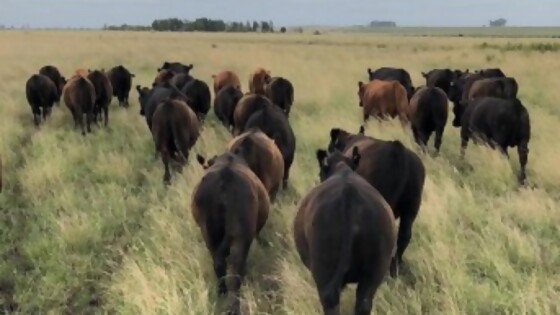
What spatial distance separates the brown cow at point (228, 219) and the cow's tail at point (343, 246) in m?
1.21

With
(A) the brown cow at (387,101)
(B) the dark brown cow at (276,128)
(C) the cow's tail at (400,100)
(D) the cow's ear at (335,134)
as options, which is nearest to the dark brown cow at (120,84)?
(A) the brown cow at (387,101)

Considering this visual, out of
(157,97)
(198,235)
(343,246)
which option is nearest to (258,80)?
(157,97)

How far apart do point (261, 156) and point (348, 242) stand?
3061 mm

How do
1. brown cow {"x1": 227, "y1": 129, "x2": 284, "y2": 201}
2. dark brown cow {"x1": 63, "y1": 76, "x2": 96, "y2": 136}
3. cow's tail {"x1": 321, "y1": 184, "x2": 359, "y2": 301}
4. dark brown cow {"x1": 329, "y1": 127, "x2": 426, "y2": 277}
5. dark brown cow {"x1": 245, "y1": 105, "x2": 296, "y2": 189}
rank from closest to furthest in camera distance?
Result: cow's tail {"x1": 321, "y1": 184, "x2": 359, "y2": 301} → dark brown cow {"x1": 329, "y1": 127, "x2": 426, "y2": 277} → brown cow {"x1": 227, "y1": 129, "x2": 284, "y2": 201} → dark brown cow {"x1": 245, "y1": 105, "x2": 296, "y2": 189} → dark brown cow {"x1": 63, "y1": 76, "x2": 96, "y2": 136}

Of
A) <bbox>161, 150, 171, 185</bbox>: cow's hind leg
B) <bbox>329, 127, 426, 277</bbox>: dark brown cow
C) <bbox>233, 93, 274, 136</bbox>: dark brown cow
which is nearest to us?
<bbox>329, 127, 426, 277</bbox>: dark brown cow

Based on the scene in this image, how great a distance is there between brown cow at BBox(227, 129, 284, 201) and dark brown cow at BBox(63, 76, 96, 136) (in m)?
7.34

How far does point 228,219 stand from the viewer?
5031mm

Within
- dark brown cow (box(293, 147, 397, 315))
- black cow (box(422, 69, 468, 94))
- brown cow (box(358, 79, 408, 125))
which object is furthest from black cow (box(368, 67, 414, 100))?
dark brown cow (box(293, 147, 397, 315))

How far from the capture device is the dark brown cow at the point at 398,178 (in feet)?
18.3

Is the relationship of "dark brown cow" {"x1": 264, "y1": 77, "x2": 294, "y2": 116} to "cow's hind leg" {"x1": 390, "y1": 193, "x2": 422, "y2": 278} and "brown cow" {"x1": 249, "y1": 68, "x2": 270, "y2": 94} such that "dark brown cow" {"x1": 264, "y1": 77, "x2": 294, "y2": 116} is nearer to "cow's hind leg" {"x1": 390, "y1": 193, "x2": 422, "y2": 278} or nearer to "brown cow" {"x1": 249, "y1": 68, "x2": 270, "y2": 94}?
"brown cow" {"x1": 249, "y1": 68, "x2": 270, "y2": 94}

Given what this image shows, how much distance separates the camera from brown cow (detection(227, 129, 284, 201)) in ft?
22.2

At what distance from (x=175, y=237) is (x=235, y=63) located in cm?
2515

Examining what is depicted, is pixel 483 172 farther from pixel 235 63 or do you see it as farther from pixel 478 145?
pixel 235 63

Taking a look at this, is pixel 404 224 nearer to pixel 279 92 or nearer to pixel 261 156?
pixel 261 156
